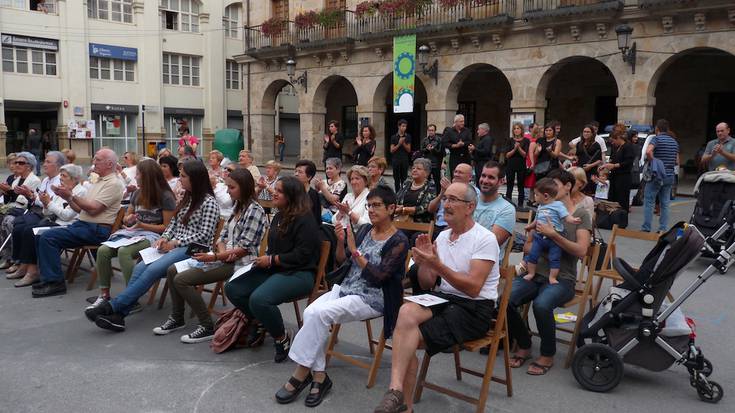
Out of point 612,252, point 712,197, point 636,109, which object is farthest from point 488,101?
point 612,252

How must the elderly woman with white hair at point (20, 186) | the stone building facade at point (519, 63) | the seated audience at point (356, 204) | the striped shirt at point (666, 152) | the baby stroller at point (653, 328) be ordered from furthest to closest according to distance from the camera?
the stone building facade at point (519, 63)
the striped shirt at point (666, 152)
the elderly woman with white hair at point (20, 186)
the seated audience at point (356, 204)
the baby stroller at point (653, 328)

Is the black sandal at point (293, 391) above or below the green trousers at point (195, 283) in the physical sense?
below

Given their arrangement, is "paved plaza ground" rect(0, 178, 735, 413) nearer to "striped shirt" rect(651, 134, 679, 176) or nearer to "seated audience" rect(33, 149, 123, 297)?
"seated audience" rect(33, 149, 123, 297)

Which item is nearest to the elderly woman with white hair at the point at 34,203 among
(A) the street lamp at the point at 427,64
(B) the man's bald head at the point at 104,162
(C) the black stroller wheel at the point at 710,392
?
(B) the man's bald head at the point at 104,162

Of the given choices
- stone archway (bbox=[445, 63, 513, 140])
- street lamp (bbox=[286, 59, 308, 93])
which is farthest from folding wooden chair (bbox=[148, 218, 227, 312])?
stone archway (bbox=[445, 63, 513, 140])

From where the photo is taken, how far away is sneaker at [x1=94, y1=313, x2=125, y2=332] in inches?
199

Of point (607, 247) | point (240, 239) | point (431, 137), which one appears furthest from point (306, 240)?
point (431, 137)

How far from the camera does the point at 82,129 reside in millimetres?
29016

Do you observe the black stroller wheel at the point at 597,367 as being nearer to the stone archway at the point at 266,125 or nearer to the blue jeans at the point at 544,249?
the blue jeans at the point at 544,249

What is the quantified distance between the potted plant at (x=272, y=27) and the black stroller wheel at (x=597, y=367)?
23.4m

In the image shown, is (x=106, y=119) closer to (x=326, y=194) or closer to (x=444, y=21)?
(x=444, y=21)

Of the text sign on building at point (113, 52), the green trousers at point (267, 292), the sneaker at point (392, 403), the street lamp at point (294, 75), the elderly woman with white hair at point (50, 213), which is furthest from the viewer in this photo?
the text sign on building at point (113, 52)

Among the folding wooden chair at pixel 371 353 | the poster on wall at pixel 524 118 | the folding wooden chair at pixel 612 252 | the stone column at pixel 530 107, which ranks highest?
the stone column at pixel 530 107

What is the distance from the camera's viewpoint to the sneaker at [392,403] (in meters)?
3.39
